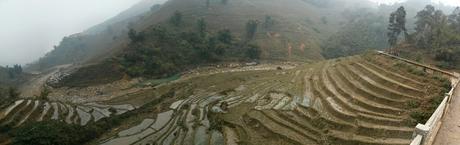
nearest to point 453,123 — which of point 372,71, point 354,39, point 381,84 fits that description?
point 381,84

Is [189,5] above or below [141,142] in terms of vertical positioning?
above

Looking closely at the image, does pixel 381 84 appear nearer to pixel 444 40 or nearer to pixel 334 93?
pixel 334 93

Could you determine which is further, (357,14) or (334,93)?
(357,14)

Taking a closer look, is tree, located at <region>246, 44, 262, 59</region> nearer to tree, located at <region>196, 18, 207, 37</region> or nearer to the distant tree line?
tree, located at <region>196, 18, 207, 37</region>

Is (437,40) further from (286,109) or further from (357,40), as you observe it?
(357,40)

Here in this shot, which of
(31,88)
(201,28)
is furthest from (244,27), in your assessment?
(31,88)

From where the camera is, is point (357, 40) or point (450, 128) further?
point (357, 40)
